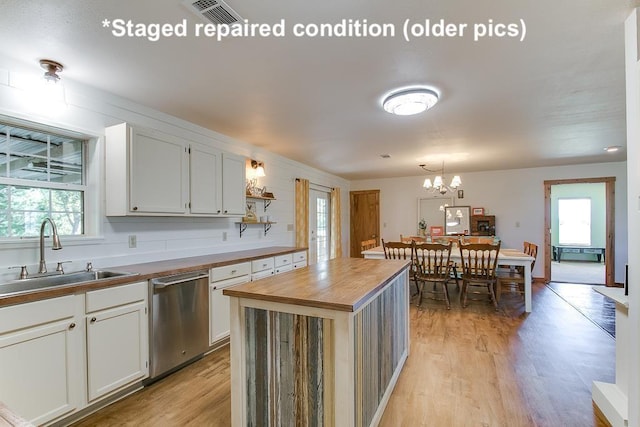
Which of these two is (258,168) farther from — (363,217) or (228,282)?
(363,217)

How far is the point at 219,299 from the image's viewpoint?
2.88m

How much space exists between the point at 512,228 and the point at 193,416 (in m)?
6.53

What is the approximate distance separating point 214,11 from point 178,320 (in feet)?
7.14

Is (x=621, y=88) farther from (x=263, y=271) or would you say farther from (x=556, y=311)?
(x=263, y=271)

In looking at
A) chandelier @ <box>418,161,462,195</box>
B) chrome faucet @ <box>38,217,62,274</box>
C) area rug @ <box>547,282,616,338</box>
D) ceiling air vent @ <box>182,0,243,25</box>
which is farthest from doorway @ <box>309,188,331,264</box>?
ceiling air vent @ <box>182,0,243,25</box>

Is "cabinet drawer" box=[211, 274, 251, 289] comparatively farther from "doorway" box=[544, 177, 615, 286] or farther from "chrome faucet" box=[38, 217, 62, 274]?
"doorway" box=[544, 177, 615, 286]

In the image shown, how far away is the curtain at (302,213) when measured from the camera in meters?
5.18

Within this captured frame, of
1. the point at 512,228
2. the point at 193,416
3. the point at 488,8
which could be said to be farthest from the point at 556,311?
the point at 193,416

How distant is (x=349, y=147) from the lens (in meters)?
4.32

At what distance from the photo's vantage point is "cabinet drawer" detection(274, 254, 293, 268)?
3768 millimetres

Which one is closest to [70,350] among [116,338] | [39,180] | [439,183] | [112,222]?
[116,338]

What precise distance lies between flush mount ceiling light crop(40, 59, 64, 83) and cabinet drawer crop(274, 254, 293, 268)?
253cm

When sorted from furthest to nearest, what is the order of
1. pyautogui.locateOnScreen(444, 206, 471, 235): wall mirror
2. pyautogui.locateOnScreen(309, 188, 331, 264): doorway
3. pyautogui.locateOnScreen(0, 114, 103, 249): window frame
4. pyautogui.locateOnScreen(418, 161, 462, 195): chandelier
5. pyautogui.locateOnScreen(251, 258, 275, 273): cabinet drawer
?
pyautogui.locateOnScreen(444, 206, 471, 235): wall mirror, pyautogui.locateOnScreen(309, 188, 331, 264): doorway, pyautogui.locateOnScreen(418, 161, 462, 195): chandelier, pyautogui.locateOnScreen(251, 258, 275, 273): cabinet drawer, pyautogui.locateOnScreen(0, 114, 103, 249): window frame

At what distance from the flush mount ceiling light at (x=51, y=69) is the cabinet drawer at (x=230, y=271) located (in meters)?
1.79
